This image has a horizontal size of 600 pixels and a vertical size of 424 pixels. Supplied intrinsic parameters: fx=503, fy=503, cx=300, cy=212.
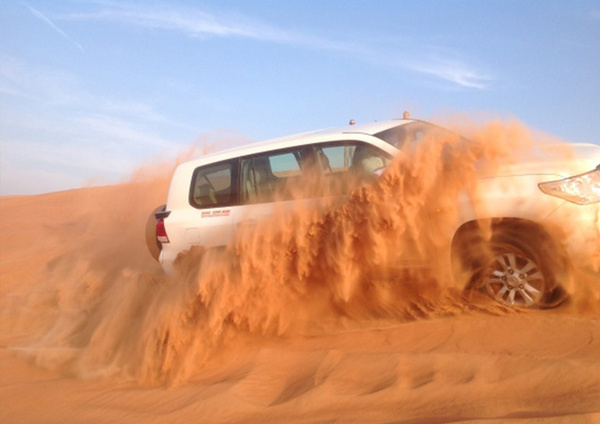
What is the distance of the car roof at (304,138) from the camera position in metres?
5.25

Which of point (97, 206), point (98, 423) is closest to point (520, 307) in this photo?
point (98, 423)

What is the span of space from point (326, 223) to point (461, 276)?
1.34 meters

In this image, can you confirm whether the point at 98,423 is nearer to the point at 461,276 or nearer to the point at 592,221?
the point at 461,276

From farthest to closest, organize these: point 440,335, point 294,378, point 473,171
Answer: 1. point 473,171
2. point 440,335
3. point 294,378

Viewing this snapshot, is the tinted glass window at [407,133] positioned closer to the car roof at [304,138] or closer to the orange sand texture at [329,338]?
the car roof at [304,138]

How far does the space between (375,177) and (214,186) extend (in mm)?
2044

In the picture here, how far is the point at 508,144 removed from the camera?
4699 millimetres

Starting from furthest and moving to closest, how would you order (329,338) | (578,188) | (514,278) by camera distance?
(329,338)
(514,278)
(578,188)

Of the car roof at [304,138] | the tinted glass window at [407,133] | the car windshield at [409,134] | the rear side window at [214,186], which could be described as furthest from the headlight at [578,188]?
the rear side window at [214,186]

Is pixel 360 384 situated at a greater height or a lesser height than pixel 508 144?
lesser

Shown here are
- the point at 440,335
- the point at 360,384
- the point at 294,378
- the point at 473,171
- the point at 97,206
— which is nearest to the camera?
the point at 360,384

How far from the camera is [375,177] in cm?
476

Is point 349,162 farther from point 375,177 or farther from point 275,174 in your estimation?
point 275,174

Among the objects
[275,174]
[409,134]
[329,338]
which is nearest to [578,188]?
[409,134]
